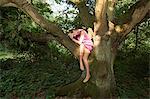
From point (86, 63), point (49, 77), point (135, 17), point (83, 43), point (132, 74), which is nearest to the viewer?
point (83, 43)

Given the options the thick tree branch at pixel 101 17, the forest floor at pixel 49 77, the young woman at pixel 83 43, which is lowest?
the forest floor at pixel 49 77

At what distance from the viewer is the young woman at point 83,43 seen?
6.92 meters

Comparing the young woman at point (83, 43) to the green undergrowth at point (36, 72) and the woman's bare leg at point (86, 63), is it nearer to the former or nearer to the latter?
the woman's bare leg at point (86, 63)

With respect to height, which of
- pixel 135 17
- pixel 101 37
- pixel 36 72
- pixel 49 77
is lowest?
pixel 49 77

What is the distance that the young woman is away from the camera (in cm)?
692

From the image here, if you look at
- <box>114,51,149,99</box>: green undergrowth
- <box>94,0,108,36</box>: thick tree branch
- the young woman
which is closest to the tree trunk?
<box>94,0,108,36</box>: thick tree branch

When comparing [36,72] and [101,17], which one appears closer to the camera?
[101,17]

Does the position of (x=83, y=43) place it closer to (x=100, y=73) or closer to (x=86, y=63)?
(x=86, y=63)

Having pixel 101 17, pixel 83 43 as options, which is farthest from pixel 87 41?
pixel 101 17

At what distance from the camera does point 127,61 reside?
430 inches

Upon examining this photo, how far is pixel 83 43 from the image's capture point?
6938mm

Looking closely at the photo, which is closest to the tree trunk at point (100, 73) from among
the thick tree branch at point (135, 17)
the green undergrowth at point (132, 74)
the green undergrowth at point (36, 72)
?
the thick tree branch at point (135, 17)

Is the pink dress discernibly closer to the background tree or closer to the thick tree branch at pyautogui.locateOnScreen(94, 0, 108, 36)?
the background tree

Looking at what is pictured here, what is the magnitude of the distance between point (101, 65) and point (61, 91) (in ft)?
3.92
